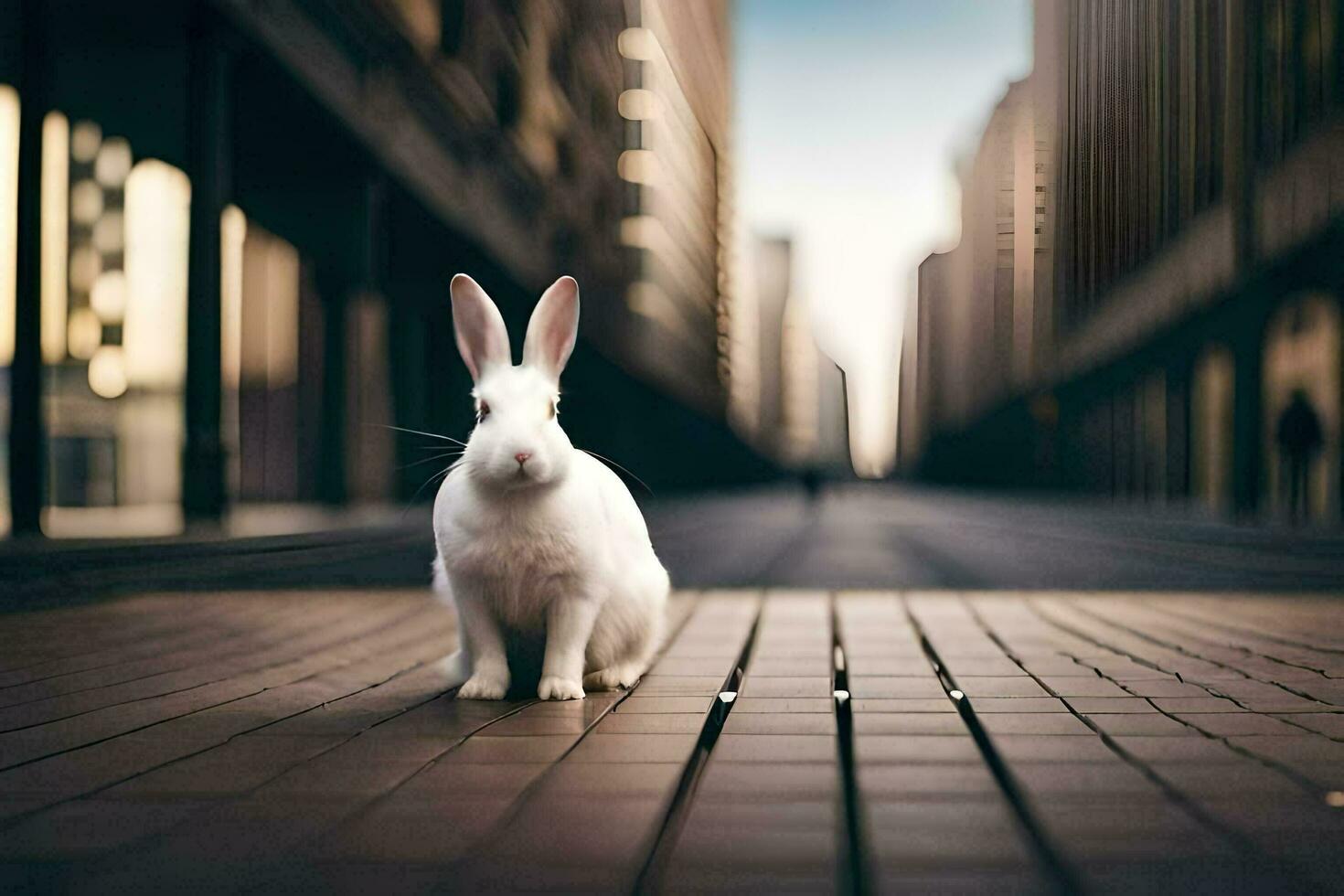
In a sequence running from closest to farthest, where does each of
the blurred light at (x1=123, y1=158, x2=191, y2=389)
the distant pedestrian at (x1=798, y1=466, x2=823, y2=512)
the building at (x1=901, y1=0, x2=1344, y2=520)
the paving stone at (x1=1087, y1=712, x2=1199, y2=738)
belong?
the paving stone at (x1=1087, y1=712, x2=1199, y2=738) < the building at (x1=901, y1=0, x2=1344, y2=520) < the blurred light at (x1=123, y1=158, x2=191, y2=389) < the distant pedestrian at (x1=798, y1=466, x2=823, y2=512)

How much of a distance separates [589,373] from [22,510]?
17.8 metres

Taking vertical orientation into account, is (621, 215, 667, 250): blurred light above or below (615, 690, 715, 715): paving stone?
above

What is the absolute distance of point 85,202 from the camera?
11.7 metres

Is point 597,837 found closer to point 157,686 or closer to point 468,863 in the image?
point 468,863

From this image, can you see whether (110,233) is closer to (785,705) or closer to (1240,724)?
(785,705)

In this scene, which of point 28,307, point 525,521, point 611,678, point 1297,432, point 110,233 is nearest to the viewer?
point 525,521

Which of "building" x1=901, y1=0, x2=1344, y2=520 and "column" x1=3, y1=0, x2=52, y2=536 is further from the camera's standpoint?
"column" x1=3, y1=0, x2=52, y2=536

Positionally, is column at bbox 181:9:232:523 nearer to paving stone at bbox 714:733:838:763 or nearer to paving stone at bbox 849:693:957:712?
paving stone at bbox 849:693:957:712

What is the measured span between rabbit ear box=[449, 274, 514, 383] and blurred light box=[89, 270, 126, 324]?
9749mm

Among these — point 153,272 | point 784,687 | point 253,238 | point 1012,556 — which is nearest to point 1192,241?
point 1012,556

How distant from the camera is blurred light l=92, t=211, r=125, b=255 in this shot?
468 inches

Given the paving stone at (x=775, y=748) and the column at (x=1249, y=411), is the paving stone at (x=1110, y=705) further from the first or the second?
the column at (x=1249, y=411)

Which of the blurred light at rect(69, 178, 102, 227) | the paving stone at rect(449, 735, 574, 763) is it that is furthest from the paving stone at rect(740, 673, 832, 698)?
the blurred light at rect(69, 178, 102, 227)

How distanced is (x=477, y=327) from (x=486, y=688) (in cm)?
106
